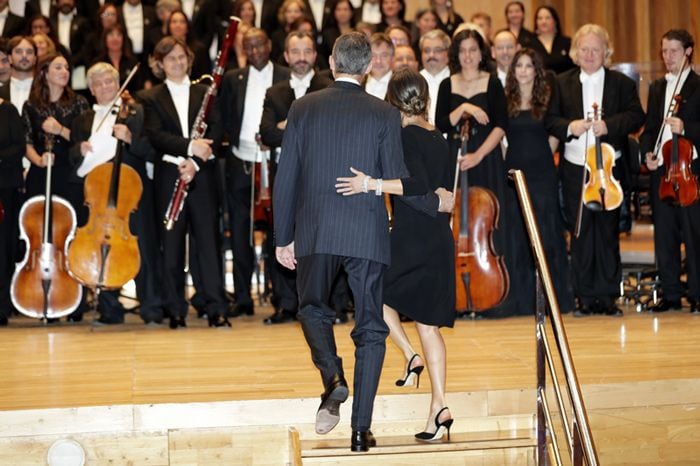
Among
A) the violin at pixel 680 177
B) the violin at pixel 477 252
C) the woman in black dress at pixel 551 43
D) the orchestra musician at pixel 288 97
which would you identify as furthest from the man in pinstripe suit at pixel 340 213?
the woman in black dress at pixel 551 43

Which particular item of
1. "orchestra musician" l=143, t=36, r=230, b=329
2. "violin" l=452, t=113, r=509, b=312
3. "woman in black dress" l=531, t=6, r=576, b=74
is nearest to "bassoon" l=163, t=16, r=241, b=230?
"orchestra musician" l=143, t=36, r=230, b=329

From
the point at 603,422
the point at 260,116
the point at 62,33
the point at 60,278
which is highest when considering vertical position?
the point at 62,33

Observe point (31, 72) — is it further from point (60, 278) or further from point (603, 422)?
point (603, 422)

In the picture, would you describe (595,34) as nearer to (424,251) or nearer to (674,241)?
(674,241)

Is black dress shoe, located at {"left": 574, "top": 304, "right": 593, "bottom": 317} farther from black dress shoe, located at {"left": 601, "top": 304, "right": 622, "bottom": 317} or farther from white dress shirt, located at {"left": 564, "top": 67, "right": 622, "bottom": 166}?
white dress shirt, located at {"left": 564, "top": 67, "right": 622, "bottom": 166}

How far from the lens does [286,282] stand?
642cm

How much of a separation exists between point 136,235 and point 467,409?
246 centimetres

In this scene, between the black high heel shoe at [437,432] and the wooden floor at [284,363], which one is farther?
the wooden floor at [284,363]

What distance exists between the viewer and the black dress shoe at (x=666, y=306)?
6.59 metres

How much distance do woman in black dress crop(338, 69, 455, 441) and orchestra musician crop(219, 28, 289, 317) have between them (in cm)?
232

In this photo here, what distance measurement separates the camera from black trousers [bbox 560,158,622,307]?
6531mm

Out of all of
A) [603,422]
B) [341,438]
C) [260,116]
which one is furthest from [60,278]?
[603,422]

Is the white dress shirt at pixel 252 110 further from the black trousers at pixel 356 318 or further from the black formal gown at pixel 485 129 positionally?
the black trousers at pixel 356 318

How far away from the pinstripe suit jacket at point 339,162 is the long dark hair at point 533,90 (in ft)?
8.54
